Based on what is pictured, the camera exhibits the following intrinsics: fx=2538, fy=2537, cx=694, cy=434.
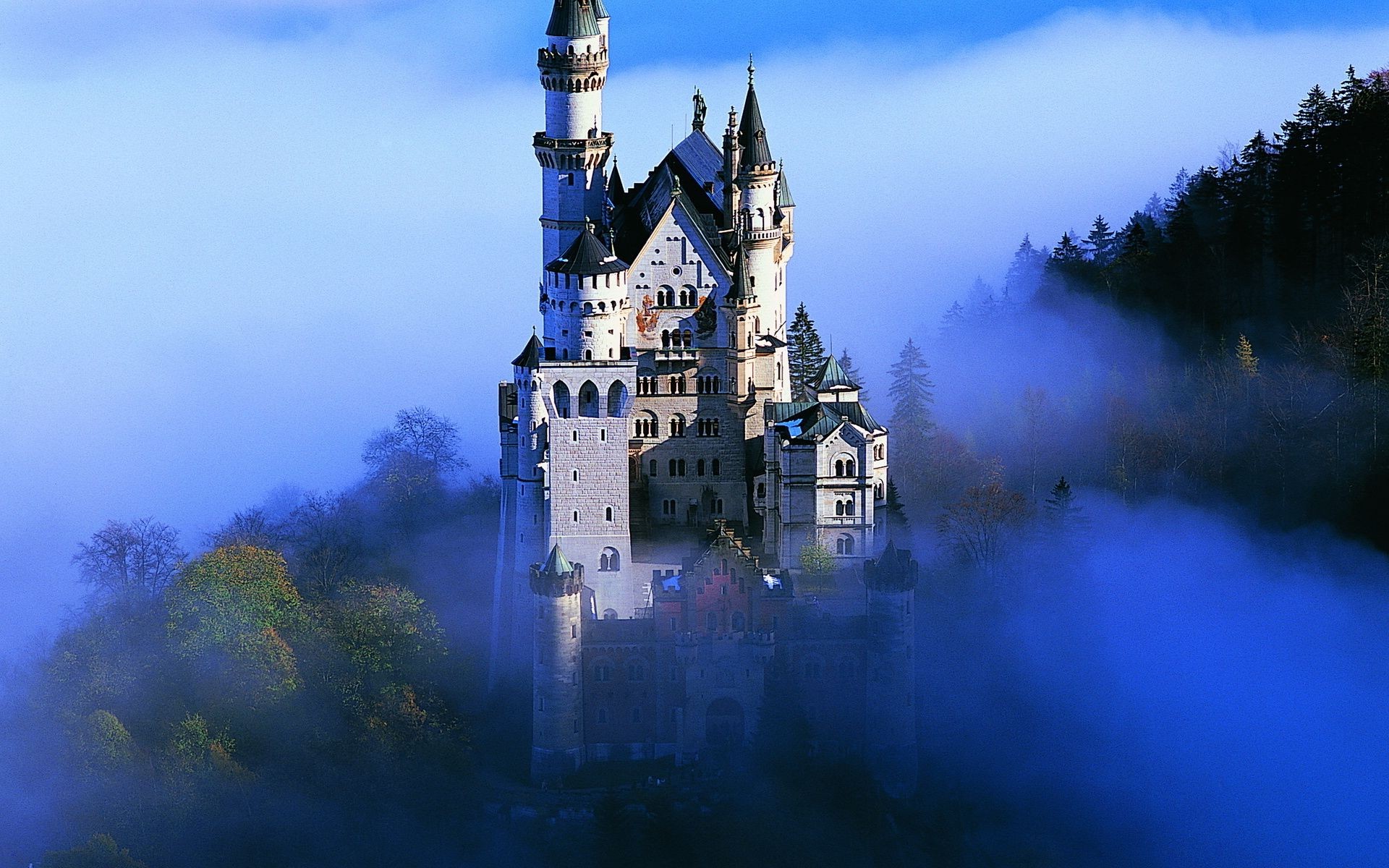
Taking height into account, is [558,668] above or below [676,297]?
below

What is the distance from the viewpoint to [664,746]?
327 ft

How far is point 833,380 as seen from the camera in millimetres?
102500

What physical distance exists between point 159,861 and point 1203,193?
2647 inches

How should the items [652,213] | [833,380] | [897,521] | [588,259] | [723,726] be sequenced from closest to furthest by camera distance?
[723,726] → [588,259] → [833,380] → [652,213] → [897,521]

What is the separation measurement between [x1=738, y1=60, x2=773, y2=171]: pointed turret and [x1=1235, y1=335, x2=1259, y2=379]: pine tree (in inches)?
1032

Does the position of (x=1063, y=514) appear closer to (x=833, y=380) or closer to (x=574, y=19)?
(x=833, y=380)

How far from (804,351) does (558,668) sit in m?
31.8

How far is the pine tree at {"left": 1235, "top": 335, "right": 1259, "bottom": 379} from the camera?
4606 inches

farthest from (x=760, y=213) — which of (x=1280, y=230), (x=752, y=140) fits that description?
(x=1280, y=230)

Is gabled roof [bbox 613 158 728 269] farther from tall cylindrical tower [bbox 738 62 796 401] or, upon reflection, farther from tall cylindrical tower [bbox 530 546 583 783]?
tall cylindrical tower [bbox 530 546 583 783]

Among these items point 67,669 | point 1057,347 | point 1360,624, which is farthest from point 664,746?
point 1057,347

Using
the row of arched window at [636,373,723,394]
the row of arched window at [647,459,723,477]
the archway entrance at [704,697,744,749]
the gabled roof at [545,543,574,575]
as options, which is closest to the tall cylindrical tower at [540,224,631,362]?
the row of arched window at [636,373,723,394]

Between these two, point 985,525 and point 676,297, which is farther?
point 985,525

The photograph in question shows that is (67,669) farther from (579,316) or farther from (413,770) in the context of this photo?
(579,316)
